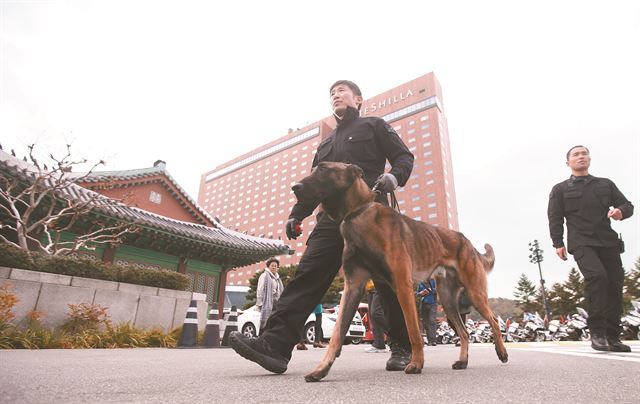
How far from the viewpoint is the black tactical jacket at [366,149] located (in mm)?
3074

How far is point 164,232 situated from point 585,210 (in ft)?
41.9

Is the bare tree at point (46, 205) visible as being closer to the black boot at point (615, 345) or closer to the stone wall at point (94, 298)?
the stone wall at point (94, 298)

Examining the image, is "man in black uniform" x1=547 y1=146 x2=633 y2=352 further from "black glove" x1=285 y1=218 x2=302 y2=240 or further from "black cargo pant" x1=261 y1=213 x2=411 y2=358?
"black glove" x1=285 y1=218 x2=302 y2=240

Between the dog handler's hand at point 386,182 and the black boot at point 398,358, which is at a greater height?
the dog handler's hand at point 386,182

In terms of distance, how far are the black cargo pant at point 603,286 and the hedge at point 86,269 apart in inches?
350

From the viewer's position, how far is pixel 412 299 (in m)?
2.34

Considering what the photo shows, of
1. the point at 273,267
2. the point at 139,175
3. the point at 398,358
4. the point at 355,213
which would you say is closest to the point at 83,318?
the point at 273,267

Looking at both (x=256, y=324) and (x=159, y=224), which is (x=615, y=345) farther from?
(x=159, y=224)

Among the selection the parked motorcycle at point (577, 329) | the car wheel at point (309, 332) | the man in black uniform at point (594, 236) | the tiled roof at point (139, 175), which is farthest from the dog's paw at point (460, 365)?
the tiled roof at point (139, 175)

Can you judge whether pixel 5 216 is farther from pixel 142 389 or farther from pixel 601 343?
pixel 601 343

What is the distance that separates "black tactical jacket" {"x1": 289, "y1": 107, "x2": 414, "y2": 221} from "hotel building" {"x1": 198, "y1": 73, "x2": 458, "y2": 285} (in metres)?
56.9

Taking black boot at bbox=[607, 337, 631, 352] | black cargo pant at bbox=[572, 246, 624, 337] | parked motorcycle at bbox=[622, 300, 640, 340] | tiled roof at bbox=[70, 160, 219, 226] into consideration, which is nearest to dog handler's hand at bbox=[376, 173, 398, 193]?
black cargo pant at bbox=[572, 246, 624, 337]

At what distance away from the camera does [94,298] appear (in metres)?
7.93

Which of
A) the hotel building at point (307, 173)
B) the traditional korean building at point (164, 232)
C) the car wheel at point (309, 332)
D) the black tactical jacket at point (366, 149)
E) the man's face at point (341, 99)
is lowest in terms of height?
the car wheel at point (309, 332)
